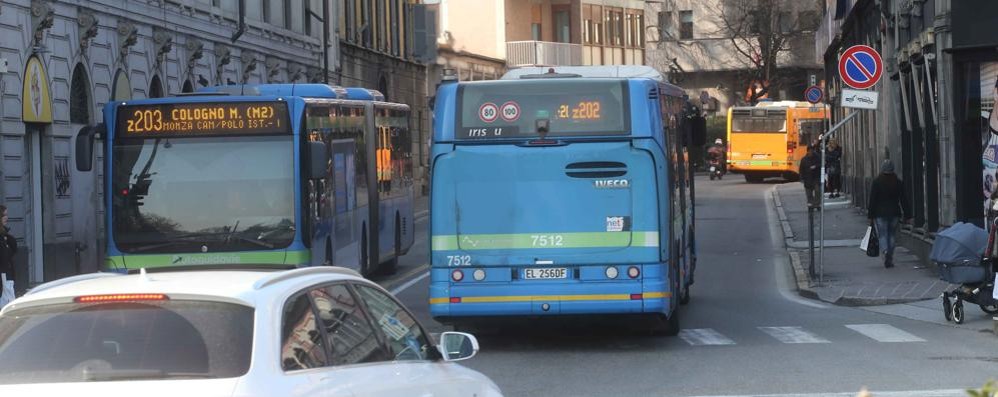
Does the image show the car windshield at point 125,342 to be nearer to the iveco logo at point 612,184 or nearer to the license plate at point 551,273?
the license plate at point 551,273

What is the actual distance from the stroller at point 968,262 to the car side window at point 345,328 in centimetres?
1153

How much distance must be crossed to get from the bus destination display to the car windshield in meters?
12.5

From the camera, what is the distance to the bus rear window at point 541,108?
1550 centimetres

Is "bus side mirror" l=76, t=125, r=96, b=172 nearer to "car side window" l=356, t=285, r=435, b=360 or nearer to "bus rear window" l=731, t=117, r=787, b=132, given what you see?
"car side window" l=356, t=285, r=435, b=360

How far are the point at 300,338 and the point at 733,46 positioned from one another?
246 feet

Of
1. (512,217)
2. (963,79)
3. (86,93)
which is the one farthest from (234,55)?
(512,217)

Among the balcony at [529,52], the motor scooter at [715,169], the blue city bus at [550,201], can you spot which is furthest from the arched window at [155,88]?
the balcony at [529,52]

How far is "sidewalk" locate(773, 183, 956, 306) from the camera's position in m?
21.4

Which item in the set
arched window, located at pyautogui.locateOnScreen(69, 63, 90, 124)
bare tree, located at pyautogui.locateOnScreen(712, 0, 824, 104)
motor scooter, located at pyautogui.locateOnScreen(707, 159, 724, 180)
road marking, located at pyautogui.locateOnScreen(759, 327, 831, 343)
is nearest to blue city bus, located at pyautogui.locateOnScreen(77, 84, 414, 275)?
road marking, located at pyautogui.locateOnScreen(759, 327, 831, 343)

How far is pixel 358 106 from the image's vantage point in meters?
23.9

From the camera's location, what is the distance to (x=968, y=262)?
17141mm

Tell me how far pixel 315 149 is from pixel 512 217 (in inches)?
161

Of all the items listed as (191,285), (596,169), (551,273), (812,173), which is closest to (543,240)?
(551,273)

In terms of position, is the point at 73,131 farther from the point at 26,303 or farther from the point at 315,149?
the point at 26,303
